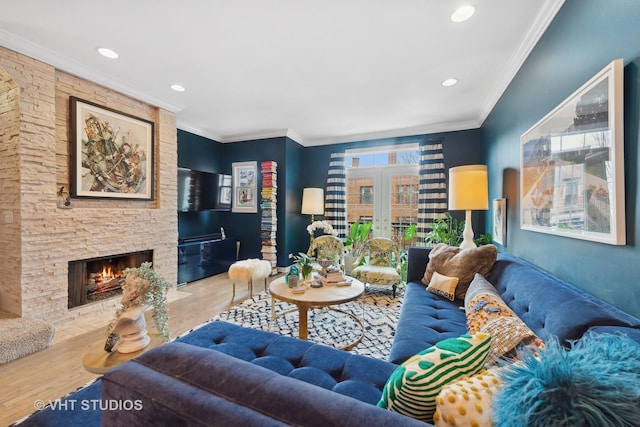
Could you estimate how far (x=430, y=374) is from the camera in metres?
0.75

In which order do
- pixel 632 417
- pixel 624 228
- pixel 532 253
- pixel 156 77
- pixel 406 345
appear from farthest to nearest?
pixel 156 77 < pixel 532 253 < pixel 406 345 < pixel 624 228 < pixel 632 417

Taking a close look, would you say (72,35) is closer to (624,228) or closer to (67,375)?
(67,375)

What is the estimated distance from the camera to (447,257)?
2.47 metres

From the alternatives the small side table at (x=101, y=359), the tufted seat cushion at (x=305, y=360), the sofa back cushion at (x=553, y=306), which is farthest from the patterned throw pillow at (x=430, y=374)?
the small side table at (x=101, y=359)

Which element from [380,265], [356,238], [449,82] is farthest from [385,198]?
[449,82]

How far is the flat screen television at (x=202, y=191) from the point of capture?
13.6 ft

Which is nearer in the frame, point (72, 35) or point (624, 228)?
point (624, 228)

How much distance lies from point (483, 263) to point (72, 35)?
157 inches

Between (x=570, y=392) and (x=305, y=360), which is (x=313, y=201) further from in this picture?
(x=570, y=392)

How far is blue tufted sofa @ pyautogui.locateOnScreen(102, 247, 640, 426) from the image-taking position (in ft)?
2.10

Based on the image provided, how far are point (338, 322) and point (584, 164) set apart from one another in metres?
2.32

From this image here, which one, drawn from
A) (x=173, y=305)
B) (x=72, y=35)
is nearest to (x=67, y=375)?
(x=173, y=305)

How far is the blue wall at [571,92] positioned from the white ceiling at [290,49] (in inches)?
10.9

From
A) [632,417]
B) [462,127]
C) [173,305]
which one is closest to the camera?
[632,417]
